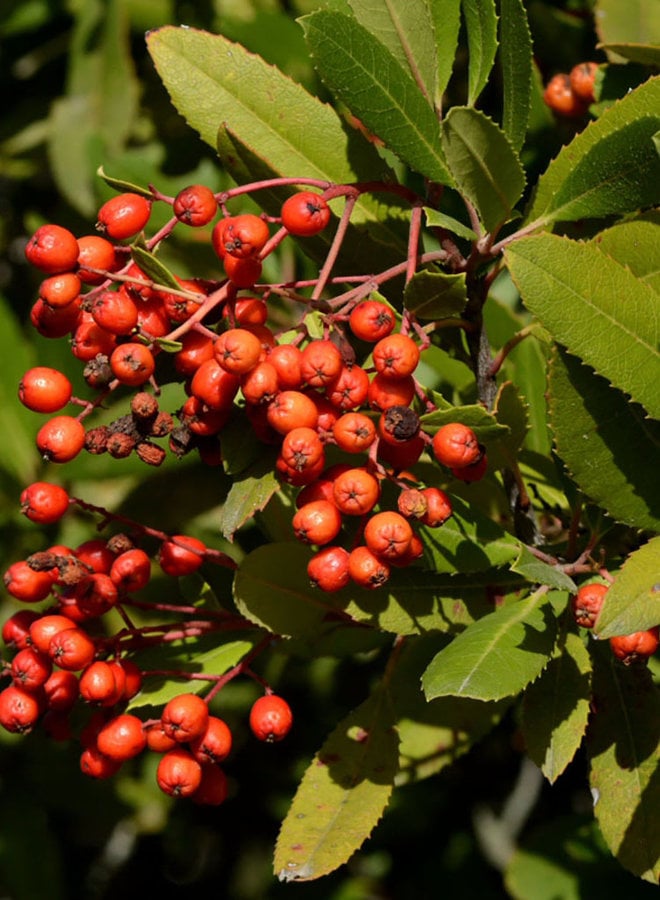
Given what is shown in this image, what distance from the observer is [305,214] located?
140 centimetres

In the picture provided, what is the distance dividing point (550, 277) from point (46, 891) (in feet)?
7.74

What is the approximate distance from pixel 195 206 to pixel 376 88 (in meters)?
0.29

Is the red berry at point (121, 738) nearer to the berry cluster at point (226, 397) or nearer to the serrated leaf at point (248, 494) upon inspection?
the berry cluster at point (226, 397)

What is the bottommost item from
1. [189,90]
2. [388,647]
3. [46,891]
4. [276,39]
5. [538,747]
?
[46,891]

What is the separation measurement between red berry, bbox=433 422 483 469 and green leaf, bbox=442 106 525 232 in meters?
0.32

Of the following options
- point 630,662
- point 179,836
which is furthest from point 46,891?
point 630,662

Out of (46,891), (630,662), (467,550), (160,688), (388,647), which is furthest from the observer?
(46,891)

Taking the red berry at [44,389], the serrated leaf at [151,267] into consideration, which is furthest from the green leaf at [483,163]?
the red berry at [44,389]

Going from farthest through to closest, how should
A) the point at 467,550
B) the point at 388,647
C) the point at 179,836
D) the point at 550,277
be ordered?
the point at 179,836 → the point at 388,647 → the point at 467,550 → the point at 550,277

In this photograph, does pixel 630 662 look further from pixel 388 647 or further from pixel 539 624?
pixel 388 647

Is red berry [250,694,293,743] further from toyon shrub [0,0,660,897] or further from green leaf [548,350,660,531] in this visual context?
green leaf [548,350,660,531]

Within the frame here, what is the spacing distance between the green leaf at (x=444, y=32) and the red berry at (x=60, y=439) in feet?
2.39

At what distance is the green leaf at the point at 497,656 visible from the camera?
4.36ft

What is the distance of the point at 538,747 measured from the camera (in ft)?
5.03
